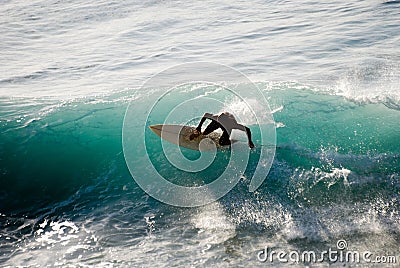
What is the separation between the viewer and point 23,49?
18.8 metres

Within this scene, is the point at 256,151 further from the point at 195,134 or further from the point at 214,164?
the point at 195,134

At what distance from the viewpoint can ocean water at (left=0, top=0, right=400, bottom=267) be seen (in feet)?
22.2

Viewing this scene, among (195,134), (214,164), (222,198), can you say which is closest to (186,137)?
(195,134)

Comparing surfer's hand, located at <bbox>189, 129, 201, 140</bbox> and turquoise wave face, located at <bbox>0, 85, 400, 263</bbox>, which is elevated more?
surfer's hand, located at <bbox>189, 129, 201, 140</bbox>

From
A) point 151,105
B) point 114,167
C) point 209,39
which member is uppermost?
A: point 209,39

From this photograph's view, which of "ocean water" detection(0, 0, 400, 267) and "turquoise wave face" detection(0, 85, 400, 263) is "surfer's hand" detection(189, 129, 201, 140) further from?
"ocean water" detection(0, 0, 400, 267)

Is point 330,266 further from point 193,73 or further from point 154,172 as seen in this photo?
point 193,73

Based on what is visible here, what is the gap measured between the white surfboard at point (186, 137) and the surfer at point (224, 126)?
0.11 meters

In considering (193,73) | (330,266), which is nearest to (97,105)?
(193,73)

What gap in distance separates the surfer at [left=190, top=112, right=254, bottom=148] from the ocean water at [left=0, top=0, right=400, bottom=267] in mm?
712

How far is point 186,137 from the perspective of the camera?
8.85m

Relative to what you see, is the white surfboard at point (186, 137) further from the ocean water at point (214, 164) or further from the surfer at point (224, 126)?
the ocean water at point (214, 164)

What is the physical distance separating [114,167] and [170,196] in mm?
1705

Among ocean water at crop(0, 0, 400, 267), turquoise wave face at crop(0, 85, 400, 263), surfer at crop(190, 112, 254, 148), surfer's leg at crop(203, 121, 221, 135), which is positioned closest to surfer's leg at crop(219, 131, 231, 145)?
surfer at crop(190, 112, 254, 148)
